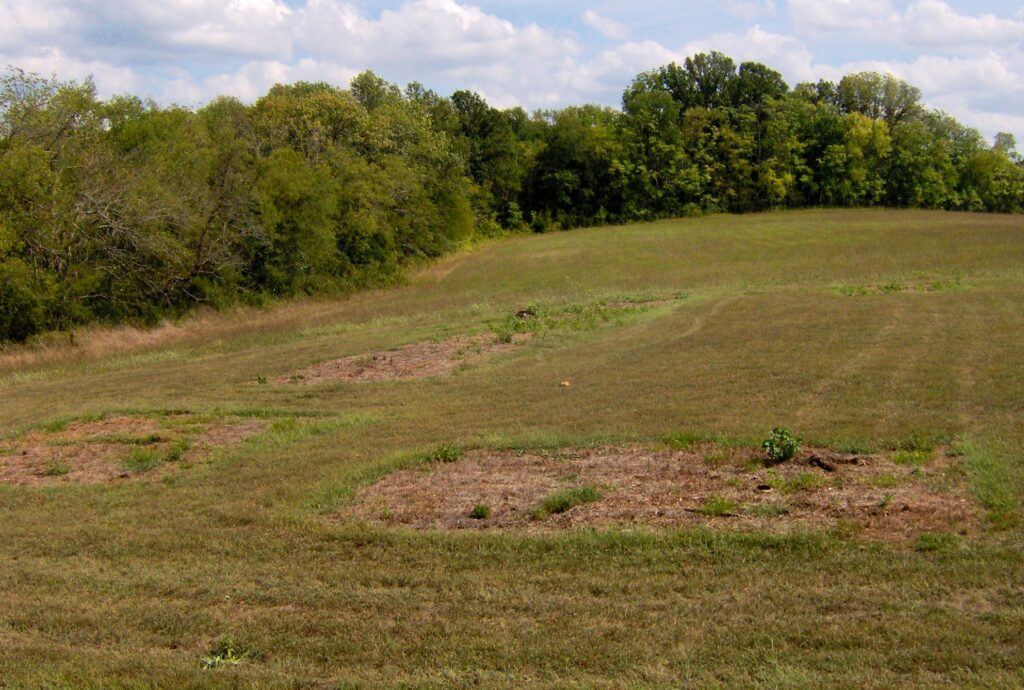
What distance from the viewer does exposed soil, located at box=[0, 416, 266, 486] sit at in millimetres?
12188

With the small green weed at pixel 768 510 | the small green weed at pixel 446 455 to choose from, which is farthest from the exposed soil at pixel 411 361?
the small green weed at pixel 768 510

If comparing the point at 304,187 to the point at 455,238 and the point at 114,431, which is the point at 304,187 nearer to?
the point at 455,238

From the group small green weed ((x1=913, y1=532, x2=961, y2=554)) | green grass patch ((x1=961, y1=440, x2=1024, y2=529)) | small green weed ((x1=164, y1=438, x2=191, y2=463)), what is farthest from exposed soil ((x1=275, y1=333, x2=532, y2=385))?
small green weed ((x1=913, y1=532, x2=961, y2=554))

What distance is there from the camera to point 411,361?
2038 centimetres

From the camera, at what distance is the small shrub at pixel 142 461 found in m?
12.3

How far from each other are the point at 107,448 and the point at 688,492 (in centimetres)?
905

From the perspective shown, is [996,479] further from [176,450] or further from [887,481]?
[176,450]

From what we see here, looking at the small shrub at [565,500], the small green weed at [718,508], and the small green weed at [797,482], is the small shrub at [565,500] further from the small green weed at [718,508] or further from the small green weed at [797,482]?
the small green weed at [797,482]

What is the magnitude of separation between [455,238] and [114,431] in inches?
2003

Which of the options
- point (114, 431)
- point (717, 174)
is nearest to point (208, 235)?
point (114, 431)

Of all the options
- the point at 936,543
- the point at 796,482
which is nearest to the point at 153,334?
the point at 796,482

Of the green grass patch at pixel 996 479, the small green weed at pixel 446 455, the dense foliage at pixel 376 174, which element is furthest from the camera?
the dense foliage at pixel 376 174

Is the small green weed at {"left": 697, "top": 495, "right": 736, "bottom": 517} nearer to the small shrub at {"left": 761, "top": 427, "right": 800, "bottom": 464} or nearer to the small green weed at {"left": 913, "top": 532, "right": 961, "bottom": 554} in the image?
the small shrub at {"left": 761, "top": 427, "right": 800, "bottom": 464}

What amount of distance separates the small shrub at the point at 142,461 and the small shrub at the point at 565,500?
615cm
